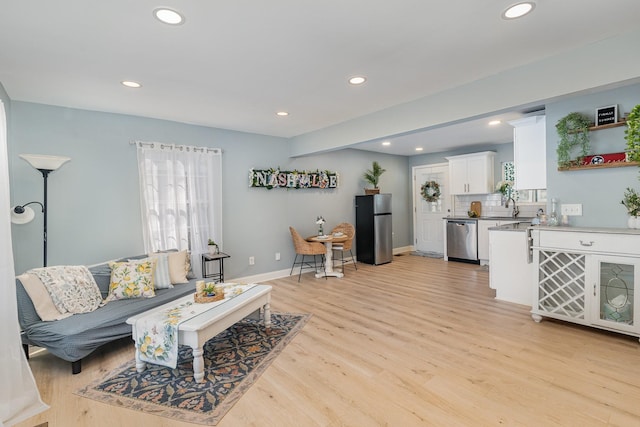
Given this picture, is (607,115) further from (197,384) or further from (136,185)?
(136,185)

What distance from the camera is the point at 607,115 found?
9.00 ft

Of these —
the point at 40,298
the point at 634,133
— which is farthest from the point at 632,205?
the point at 40,298

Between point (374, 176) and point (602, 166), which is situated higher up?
point (374, 176)

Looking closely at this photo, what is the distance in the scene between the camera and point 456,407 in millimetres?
1929

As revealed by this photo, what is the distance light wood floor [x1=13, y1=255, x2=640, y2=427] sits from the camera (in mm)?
1862

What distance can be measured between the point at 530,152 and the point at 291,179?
3.43m

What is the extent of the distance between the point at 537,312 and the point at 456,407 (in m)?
1.87

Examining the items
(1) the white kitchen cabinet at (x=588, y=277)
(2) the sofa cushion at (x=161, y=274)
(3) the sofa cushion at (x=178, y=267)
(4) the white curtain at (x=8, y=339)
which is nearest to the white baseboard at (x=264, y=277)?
(3) the sofa cushion at (x=178, y=267)

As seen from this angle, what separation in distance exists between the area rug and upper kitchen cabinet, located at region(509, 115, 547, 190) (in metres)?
3.23

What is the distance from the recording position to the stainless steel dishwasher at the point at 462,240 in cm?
612

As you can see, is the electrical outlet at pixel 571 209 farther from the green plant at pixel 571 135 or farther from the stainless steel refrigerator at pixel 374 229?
the stainless steel refrigerator at pixel 374 229

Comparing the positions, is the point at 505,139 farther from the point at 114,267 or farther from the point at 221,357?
the point at 114,267

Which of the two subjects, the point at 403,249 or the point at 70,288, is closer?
the point at 70,288

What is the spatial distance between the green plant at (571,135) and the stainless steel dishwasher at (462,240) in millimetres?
3285
